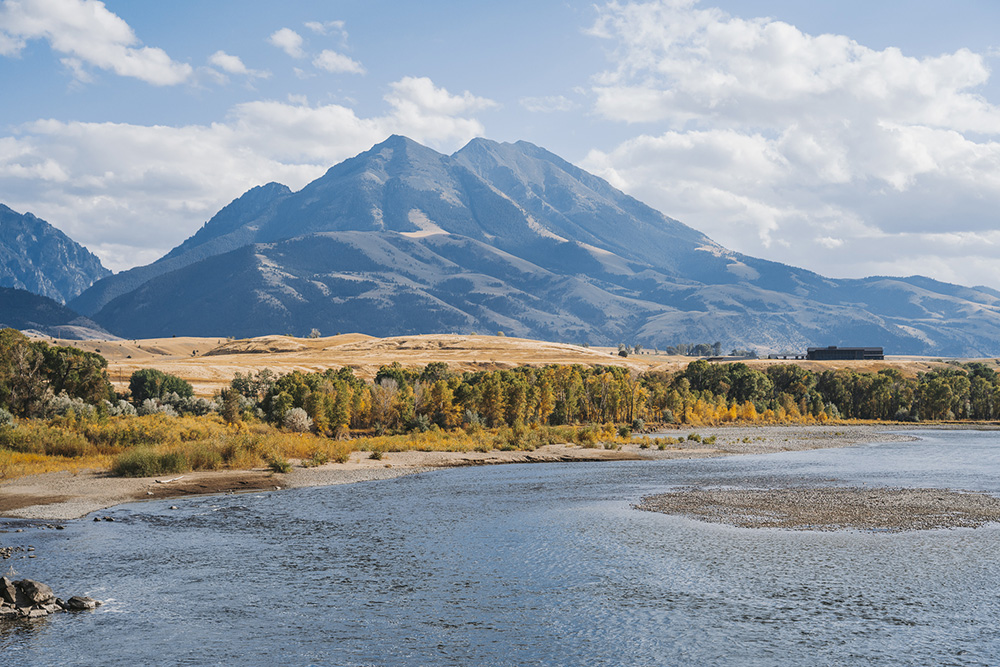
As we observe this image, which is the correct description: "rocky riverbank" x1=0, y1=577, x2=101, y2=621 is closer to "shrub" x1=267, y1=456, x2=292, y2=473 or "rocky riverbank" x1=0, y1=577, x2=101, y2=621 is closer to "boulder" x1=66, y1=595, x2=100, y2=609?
"boulder" x1=66, y1=595, x2=100, y2=609

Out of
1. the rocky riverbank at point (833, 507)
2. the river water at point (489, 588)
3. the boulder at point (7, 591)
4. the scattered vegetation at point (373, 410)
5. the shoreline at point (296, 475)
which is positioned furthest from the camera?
the scattered vegetation at point (373, 410)

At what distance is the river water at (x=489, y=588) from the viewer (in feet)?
72.2

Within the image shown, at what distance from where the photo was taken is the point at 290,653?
71.2 ft

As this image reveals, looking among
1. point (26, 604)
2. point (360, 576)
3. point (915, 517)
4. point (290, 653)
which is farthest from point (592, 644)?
point (915, 517)

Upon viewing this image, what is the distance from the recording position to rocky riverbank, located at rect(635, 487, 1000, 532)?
40.4 metres

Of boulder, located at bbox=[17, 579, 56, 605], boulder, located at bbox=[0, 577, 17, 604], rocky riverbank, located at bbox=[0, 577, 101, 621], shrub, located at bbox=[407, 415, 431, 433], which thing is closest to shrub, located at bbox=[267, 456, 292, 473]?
shrub, located at bbox=[407, 415, 431, 433]

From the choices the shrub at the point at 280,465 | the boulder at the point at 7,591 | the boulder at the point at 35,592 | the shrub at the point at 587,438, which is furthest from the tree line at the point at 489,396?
the boulder at the point at 35,592

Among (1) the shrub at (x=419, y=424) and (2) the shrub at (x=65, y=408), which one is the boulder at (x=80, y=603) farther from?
(1) the shrub at (x=419, y=424)

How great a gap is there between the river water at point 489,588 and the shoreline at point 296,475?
9.73 ft

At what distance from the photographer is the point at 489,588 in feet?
92.9

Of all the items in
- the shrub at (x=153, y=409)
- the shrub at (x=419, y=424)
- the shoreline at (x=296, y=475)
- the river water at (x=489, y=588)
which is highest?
the shrub at (x=153, y=409)

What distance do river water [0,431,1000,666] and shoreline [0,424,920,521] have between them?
→ 2.97 metres

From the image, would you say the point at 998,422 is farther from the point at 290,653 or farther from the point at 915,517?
the point at 290,653

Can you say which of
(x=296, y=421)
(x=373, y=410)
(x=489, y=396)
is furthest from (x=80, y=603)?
(x=489, y=396)
